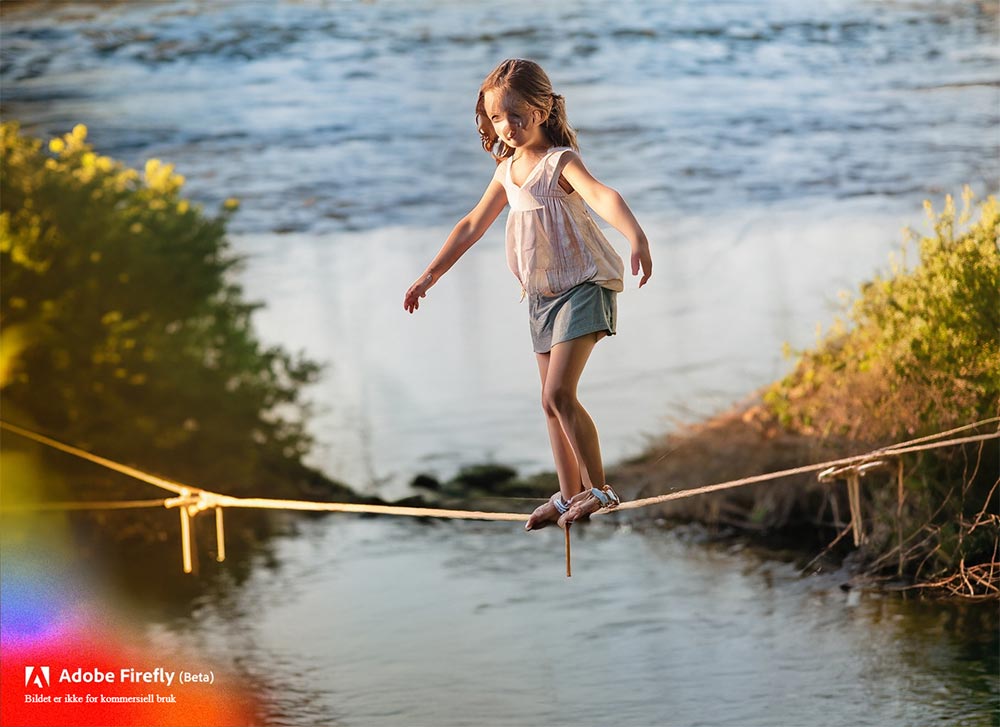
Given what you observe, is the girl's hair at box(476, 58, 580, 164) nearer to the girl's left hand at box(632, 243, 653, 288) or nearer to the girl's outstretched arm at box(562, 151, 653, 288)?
the girl's outstretched arm at box(562, 151, 653, 288)

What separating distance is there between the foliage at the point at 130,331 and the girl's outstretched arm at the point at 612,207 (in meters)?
7.87

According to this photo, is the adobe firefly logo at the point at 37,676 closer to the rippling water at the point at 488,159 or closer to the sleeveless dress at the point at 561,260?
the rippling water at the point at 488,159

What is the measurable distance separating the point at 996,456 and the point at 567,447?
15.0 ft

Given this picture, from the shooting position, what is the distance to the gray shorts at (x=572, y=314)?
271 cm

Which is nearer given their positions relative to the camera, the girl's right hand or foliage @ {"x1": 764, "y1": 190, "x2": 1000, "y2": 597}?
the girl's right hand

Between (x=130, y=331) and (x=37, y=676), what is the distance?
2.47m

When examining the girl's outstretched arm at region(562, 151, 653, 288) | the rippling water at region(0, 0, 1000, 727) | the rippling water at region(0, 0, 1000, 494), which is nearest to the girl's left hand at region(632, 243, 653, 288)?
the girl's outstretched arm at region(562, 151, 653, 288)

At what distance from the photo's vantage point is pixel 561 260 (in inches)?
108

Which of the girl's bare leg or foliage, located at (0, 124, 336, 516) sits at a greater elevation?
the girl's bare leg

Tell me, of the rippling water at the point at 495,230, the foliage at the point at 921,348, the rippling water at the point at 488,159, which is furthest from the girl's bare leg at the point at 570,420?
the rippling water at the point at 488,159

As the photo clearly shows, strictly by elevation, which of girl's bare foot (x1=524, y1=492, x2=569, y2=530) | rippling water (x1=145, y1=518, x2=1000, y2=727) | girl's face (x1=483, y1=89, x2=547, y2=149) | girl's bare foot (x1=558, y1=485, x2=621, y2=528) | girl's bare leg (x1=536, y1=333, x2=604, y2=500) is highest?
girl's face (x1=483, y1=89, x2=547, y2=149)

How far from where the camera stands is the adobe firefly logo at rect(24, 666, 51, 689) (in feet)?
30.9

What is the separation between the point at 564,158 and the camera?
2.72 meters

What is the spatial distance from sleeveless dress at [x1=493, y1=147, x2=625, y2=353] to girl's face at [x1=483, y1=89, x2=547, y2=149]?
44 mm
